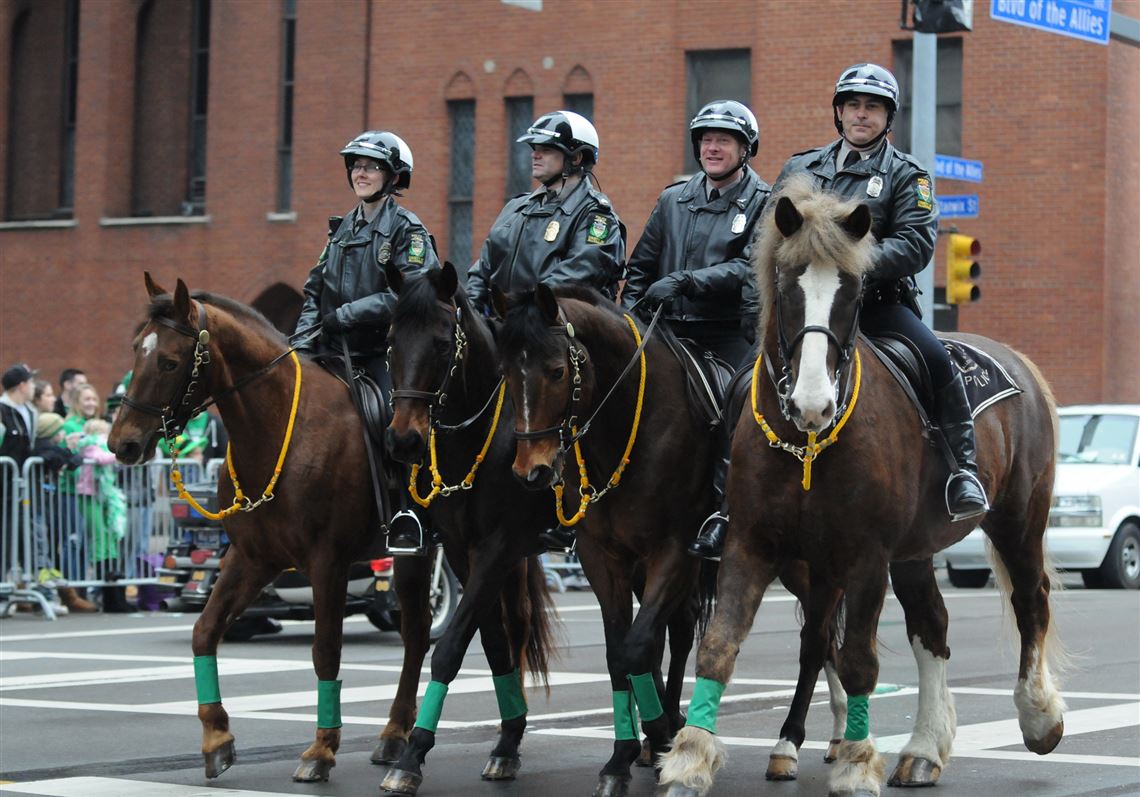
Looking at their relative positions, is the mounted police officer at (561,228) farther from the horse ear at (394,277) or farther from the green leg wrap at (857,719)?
the green leg wrap at (857,719)

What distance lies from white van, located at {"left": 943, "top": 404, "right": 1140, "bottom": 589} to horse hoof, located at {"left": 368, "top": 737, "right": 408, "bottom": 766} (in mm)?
13496

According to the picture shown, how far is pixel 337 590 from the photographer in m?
9.19

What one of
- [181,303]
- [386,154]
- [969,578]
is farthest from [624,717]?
[969,578]

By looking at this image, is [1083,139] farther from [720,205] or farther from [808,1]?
[720,205]

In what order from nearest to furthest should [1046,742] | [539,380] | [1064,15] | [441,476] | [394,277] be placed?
[539,380] < [394,277] < [441,476] < [1046,742] < [1064,15]

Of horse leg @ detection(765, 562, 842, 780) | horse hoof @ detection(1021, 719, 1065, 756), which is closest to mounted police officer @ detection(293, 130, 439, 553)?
horse leg @ detection(765, 562, 842, 780)

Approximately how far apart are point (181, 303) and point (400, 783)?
257cm

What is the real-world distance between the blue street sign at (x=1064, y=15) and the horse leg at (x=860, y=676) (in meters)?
13.3

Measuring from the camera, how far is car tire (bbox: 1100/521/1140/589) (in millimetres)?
22531

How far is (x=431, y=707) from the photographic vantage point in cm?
834

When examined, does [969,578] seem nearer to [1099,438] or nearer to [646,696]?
[1099,438]

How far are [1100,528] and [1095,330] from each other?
9674 mm

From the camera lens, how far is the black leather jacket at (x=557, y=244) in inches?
361

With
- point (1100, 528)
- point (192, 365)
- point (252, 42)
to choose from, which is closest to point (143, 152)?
point (252, 42)
